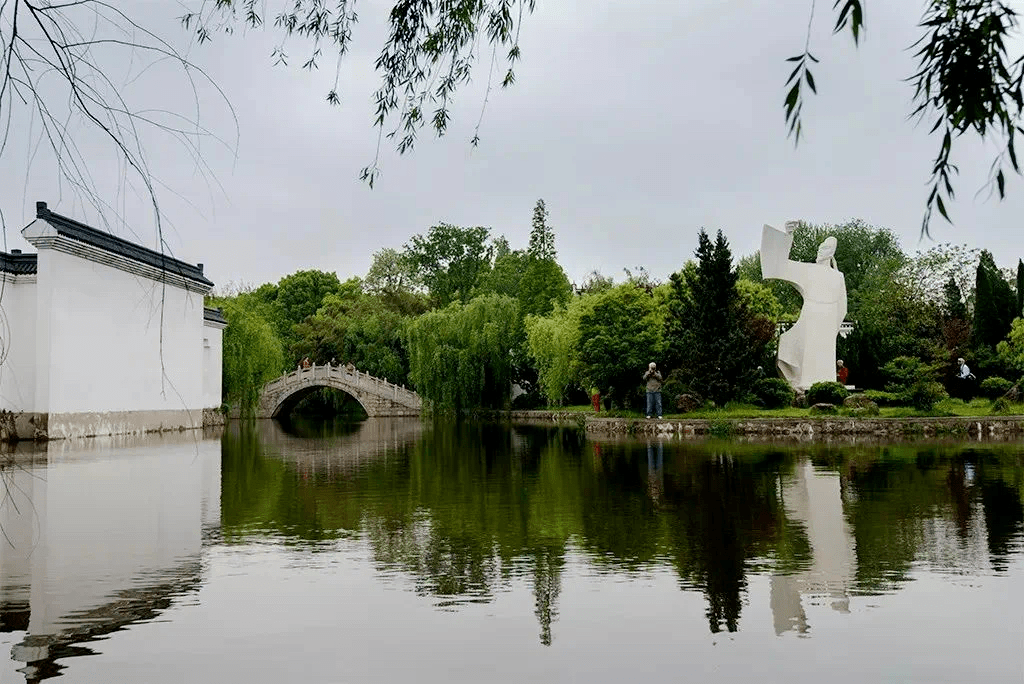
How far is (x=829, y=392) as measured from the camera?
24.5m

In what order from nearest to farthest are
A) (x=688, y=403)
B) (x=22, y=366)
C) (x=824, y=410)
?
1. (x=22, y=366)
2. (x=824, y=410)
3. (x=688, y=403)

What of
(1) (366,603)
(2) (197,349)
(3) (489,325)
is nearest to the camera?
(1) (366,603)

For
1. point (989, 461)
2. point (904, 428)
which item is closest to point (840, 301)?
point (904, 428)

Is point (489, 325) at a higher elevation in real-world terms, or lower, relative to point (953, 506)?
higher

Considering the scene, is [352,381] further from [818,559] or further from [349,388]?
[818,559]

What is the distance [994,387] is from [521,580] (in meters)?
23.3

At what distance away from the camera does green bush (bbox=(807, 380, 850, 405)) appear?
80.2 ft

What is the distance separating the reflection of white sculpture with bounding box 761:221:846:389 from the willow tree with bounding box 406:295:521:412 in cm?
1507

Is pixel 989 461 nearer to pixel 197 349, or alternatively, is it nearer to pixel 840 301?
pixel 840 301

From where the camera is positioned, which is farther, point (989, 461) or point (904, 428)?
point (904, 428)

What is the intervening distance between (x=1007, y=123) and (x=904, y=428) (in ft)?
67.2

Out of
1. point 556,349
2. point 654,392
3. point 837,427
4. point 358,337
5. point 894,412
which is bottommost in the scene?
point 837,427

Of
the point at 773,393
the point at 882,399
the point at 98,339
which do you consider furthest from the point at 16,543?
the point at 882,399

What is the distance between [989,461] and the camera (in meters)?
14.8
